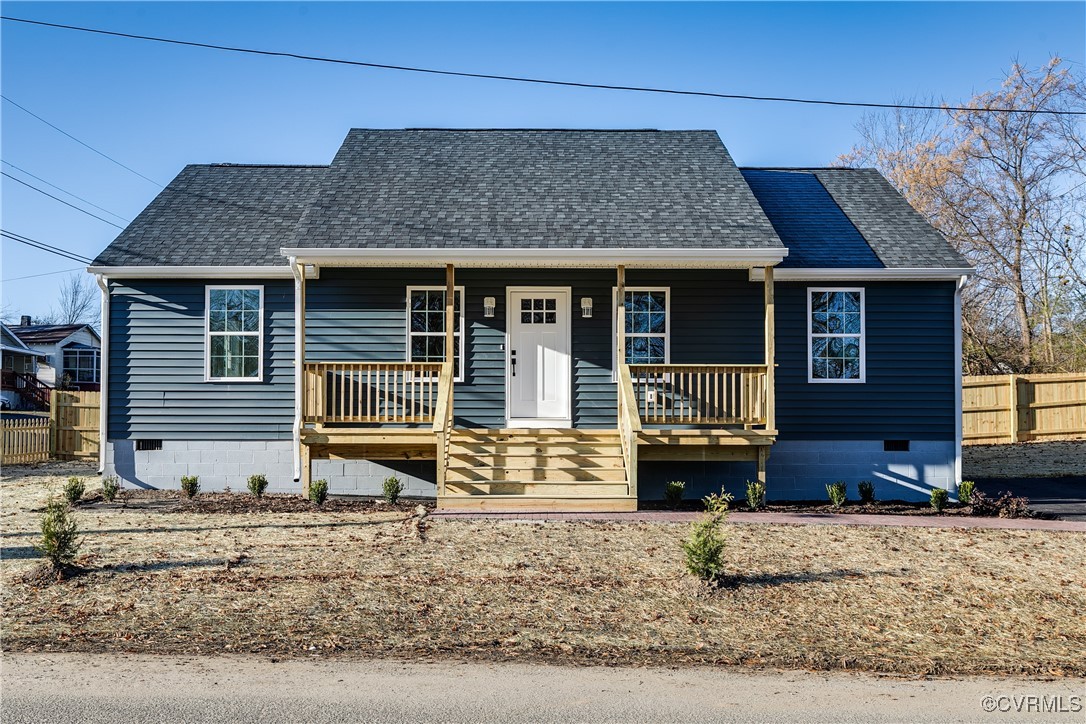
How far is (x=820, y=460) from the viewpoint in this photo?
42.1ft

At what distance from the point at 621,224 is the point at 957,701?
8.47m

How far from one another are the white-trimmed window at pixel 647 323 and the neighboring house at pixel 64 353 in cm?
3725

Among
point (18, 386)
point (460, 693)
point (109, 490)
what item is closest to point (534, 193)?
point (109, 490)

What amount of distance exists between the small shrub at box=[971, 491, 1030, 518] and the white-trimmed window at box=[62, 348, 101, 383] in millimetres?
44202

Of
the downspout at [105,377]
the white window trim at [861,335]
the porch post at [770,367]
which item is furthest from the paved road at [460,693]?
the downspout at [105,377]

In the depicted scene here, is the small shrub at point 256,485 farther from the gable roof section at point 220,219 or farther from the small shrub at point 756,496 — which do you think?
the small shrub at point 756,496

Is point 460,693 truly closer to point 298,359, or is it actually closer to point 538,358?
point 298,359

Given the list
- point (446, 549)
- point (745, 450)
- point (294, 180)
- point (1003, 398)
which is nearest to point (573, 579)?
point (446, 549)

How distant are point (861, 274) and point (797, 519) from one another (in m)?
4.39

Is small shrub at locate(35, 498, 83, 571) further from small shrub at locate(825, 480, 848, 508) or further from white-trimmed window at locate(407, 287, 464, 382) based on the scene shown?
small shrub at locate(825, 480, 848, 508)

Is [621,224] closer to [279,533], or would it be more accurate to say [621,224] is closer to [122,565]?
[279,533]

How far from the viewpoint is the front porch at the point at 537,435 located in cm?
1073

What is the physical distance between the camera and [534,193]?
521 inches

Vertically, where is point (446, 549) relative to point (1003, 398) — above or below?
below
